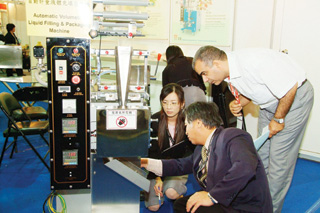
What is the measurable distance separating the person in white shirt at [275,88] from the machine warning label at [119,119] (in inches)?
30.1

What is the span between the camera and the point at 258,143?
2.30 m

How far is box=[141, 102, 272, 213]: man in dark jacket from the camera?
173cm

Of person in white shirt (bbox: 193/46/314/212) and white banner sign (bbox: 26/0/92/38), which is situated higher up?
white banner sign (bbox: 26/0/92/38)

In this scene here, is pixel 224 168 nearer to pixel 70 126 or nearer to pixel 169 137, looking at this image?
pixel 70 126

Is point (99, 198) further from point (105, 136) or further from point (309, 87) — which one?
point (309, 87)

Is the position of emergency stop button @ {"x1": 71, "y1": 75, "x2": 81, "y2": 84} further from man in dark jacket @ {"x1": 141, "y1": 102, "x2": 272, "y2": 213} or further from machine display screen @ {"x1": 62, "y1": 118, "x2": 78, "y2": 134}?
man in dark jacket @ {"x1": 141, "y1": 102, "x2": 272, "y2": 213}

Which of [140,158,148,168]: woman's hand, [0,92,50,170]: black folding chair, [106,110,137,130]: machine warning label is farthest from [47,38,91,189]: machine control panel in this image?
[0,92,50,170]: black folding chair

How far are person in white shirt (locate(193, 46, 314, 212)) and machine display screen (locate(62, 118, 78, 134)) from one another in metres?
0.98

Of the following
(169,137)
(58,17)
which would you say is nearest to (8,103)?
(169,137)

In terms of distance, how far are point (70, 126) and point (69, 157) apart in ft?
0.67

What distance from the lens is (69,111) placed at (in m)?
2.05

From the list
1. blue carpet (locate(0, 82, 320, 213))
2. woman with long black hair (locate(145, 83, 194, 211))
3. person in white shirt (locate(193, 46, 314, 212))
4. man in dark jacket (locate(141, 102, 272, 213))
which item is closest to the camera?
man in dark jacket (locate(141, 102, 272, 213))

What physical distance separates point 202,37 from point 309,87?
2.45 meters

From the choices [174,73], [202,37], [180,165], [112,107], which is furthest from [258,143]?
[202,37]
